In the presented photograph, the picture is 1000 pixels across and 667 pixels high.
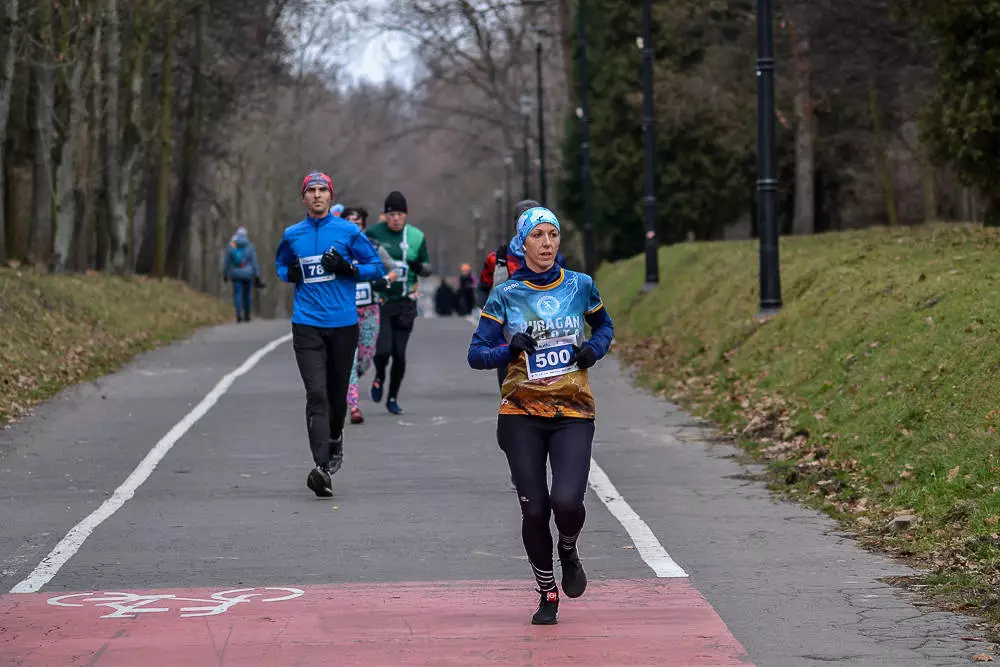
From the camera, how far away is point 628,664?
24.5 feet

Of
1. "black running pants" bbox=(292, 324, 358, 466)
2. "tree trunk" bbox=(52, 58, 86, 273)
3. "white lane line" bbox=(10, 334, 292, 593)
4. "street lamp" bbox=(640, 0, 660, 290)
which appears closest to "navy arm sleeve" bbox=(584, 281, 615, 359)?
"white lane line" bbox=(10, 334, 292, 593)

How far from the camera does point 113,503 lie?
12586 millimetres

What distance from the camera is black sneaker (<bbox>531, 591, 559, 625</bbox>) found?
326 inches

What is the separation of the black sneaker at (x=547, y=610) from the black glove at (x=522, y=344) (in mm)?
1042

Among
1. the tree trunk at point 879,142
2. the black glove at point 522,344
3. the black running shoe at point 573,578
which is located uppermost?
the tree trunk at point 879,142

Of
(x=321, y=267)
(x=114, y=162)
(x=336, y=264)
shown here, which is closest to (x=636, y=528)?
(x=336, y=264)

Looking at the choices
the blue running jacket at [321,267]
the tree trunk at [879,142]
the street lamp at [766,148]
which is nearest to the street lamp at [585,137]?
the tree trunk at [879,142]

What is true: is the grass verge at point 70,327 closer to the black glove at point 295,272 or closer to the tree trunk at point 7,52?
the tree trunk at point 7,52

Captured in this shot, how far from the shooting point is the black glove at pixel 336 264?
12.6 meters

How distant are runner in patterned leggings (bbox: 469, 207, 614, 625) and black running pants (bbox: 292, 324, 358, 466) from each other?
14.6 feet

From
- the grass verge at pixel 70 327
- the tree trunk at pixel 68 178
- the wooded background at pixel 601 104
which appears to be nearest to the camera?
the grass verge at pixel 70 327

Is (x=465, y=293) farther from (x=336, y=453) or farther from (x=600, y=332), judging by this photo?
(x=600, y=332)

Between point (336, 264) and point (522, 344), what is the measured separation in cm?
Result: 459

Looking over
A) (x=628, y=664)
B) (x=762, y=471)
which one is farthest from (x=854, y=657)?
(x=762, y=471)
